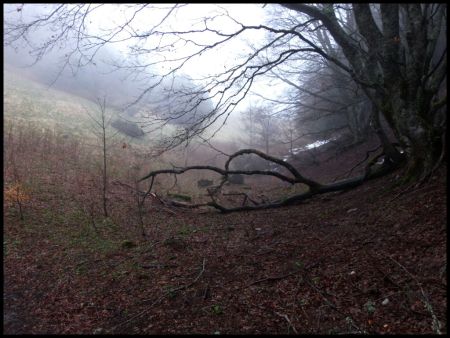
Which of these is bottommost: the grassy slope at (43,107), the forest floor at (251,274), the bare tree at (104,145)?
the forest floor at (251,274)

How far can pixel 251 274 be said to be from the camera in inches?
226

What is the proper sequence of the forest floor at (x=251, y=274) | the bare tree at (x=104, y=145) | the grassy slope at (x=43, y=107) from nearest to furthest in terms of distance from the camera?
1. the forest floor at (x=251, y=274)
2. the bare tree at (x=104, y=145)
3. the grassy slope at (x=43, y=107)

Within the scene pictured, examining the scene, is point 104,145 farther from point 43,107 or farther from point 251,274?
point 43,107

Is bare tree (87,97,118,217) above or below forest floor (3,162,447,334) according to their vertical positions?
above

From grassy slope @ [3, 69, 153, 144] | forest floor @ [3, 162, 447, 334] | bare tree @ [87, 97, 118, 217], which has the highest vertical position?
grassy slope @ [3, 69, 153, 144]

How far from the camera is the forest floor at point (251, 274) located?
4211 millimetres

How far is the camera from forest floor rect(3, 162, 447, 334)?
4211mm

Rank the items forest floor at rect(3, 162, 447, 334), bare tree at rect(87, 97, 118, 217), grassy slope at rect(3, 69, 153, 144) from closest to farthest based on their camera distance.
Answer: forest floor at rect(3, 162, 447, 334) → bare tree at rect(87, 97, 118, 217) → grassy slope at rect(3, 69, 153, 144)

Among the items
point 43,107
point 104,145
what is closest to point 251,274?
point 104,145

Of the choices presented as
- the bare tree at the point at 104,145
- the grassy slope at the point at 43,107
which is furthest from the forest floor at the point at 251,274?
the grassy slope at the point at 43,107

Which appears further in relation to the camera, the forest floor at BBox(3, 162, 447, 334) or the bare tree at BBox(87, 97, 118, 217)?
the bare tree at BBox(87, 97, 118, 217)

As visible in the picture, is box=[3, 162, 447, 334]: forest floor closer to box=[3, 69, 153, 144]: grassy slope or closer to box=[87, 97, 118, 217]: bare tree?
box=[87, 97, 118, 217]: bare tree

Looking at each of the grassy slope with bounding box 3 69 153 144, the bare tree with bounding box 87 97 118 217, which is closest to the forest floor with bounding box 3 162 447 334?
the bare tree with bounding box 87 97 118 217

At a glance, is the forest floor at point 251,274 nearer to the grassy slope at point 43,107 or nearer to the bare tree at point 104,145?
the bare tree at point 104,145
